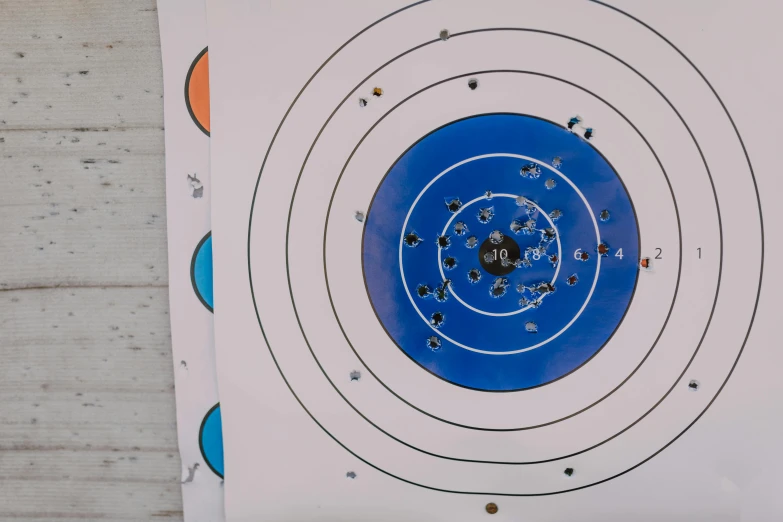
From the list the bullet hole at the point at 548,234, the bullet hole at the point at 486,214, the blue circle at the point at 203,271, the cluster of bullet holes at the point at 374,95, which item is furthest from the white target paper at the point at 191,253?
the bullet hole at the point at 548,234

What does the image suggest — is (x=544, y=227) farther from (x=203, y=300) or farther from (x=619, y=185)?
(x=203, y=300)

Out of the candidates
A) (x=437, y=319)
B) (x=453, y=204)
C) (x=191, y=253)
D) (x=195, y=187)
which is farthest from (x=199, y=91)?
(x=437, y=319)

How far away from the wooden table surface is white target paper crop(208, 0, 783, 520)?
0.55 ft

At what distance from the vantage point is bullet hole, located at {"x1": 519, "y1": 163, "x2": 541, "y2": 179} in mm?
950

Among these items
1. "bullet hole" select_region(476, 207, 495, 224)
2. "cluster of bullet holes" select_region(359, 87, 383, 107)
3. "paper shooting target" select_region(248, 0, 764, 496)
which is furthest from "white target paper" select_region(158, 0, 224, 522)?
"bullet hole" select_region(476, 207, 495, 224)

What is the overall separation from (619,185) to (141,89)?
103 centimetres

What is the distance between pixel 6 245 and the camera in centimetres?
101

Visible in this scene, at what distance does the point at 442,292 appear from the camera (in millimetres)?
990

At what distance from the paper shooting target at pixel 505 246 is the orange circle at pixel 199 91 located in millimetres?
167

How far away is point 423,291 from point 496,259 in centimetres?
17

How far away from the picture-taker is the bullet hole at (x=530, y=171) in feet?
3.12

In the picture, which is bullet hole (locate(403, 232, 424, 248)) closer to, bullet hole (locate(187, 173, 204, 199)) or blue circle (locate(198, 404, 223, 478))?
bullet hole (locate(187, 173, 204, 199))

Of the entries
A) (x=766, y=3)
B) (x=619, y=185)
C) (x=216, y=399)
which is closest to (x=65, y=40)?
(x=216, y=399)

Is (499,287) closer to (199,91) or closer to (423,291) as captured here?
(423,291)
